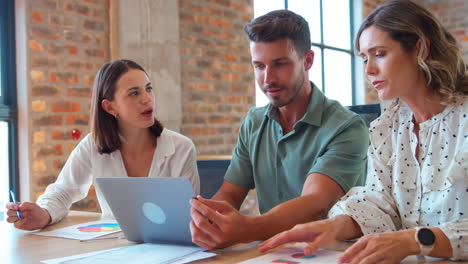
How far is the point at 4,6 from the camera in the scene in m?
2.93

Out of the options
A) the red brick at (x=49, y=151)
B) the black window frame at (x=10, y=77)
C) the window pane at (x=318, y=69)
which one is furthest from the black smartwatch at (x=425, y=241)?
the window pane at (x=318, y=69)

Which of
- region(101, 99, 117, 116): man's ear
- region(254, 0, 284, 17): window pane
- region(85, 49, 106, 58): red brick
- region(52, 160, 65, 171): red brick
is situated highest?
region(254, 0, 284, 17): window pane

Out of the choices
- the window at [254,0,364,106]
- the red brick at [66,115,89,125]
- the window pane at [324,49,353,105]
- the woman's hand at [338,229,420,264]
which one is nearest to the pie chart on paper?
the woman's hand at [338,229,420,264]

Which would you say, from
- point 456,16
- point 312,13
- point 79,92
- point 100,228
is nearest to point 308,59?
point 100,228

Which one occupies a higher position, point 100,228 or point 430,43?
point 430,43

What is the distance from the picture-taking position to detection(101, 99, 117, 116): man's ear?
2.19m

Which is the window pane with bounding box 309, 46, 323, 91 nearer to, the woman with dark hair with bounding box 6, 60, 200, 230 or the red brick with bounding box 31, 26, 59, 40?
the red brick with bounding box 31, 26, 59, 40

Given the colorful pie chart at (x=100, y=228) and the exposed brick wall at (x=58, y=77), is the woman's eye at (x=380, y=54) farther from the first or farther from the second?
the exposed brick wall at (x=58, y=77)

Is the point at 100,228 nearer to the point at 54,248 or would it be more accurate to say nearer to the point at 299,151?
the point at 54,248

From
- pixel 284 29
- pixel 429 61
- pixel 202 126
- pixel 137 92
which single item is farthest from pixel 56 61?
pixel 429 61

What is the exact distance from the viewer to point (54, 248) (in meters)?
1.36

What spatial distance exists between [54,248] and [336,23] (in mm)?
5243

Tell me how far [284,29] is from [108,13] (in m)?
1.82

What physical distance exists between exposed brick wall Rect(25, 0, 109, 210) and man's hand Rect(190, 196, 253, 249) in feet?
6.46
